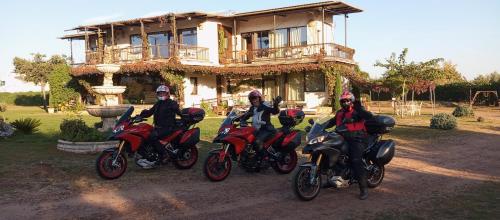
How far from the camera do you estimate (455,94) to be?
122 feet

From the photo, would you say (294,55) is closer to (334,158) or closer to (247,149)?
(247,149)

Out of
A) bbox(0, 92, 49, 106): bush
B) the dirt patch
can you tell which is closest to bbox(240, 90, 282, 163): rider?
the dirt patch

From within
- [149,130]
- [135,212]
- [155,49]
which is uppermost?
[155,49]

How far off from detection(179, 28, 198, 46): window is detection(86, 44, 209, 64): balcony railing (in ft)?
4.12

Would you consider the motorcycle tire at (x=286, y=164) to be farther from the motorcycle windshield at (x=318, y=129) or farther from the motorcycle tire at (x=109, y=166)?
the motorcycle tire at (x=109, y=166)

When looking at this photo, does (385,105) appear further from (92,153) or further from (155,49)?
(92,153)

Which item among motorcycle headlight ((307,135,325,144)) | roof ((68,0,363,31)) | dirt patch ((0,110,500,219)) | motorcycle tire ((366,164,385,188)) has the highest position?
roof ((68,0,363,31))

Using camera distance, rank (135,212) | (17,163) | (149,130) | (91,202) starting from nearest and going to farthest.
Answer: (135,212)
(91,202)
(149,130)
(17,163)

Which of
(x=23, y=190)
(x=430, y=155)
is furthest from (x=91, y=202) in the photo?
(x=430, y=155)

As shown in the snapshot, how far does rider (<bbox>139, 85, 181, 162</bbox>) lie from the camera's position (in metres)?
8.48

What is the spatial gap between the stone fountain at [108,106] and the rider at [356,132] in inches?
304

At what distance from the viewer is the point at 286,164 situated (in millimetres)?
8664

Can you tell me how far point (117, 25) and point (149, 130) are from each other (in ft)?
81.7

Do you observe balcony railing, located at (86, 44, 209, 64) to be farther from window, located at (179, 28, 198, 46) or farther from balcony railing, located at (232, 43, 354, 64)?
balcony railing, located at (232, 43, 354, 64)
